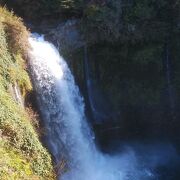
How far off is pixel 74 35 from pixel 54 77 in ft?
9.45

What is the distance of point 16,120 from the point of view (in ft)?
44.5

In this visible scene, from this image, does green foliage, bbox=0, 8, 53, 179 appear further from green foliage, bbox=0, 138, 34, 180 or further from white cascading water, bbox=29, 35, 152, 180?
white cascading water, bbox=29, 35, 152, 180

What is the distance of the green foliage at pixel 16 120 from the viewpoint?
41.3 feet

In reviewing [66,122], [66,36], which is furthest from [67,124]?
[66,36]

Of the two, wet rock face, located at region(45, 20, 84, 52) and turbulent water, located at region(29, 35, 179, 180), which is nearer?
turbulent water, located at region(29, 35, 179, 180)

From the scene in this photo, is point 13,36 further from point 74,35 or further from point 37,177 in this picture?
point 37,177

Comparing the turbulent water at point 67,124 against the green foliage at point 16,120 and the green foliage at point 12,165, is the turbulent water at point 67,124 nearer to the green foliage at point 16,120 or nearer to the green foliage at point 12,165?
the green foliage at point 16,120

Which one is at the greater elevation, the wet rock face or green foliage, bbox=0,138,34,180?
the wet rock face

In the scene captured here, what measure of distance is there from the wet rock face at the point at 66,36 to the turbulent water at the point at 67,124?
56 cm

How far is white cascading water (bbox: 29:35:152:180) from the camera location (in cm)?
1627

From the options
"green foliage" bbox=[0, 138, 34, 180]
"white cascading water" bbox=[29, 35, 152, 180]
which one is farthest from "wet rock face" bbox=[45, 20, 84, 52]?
"green foliage" bbox=[0, 138, 34, 180]

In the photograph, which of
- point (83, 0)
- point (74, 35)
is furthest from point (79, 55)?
point (83, 0)

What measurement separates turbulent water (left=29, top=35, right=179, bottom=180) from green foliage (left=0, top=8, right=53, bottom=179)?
1.00 m

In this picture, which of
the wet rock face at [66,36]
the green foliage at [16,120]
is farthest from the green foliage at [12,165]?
the wet rock face at [66,36]
